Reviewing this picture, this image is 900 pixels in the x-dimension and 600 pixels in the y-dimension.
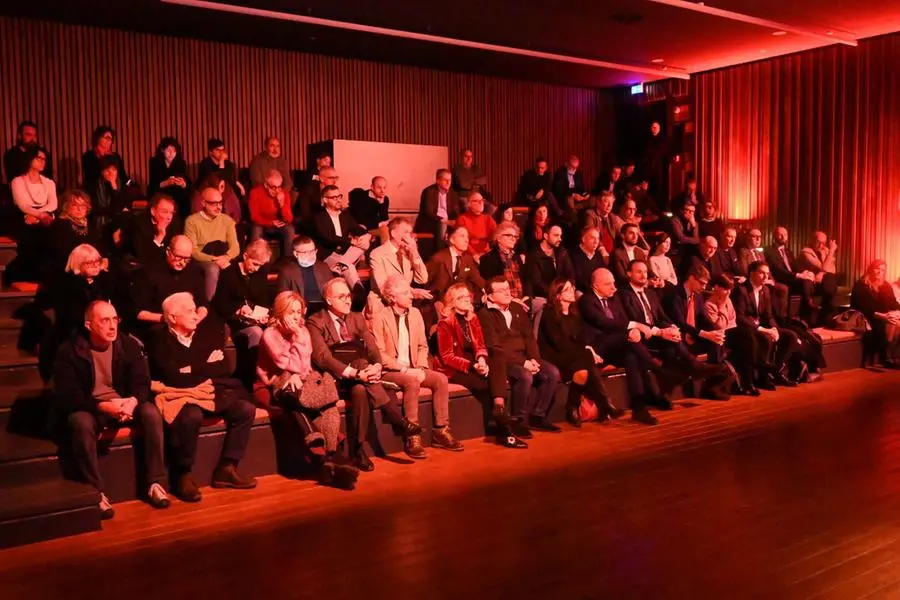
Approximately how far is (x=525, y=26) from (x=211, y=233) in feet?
15.1

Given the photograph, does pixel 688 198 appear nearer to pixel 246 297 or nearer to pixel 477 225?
pixel 477 225

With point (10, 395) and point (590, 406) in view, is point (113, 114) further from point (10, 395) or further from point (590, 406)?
point (590, 406)

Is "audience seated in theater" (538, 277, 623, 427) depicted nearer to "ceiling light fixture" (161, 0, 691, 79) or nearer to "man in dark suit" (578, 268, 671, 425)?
"man in dark suit" (578, 268, 671, 425)

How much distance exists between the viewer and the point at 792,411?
6.73m

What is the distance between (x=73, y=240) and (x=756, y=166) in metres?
8.81

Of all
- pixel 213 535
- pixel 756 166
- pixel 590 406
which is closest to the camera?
pixel 213 535

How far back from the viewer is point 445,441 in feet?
18.4

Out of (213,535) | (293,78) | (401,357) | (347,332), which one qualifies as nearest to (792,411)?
(401,357)

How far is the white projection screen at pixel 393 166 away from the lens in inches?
401

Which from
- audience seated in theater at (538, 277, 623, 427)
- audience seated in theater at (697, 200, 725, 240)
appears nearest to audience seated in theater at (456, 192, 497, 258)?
audience seated in theater at (538, 277, 623, 427)

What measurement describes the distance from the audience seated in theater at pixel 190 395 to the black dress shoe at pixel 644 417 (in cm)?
295

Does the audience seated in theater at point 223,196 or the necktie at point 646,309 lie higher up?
the audience seated in theater at point 223,196

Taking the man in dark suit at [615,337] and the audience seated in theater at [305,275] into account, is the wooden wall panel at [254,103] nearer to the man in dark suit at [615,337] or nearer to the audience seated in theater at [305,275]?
the audience seated in theater at [305,275]

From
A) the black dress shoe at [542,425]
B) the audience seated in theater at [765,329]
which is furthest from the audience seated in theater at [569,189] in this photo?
the black dress shoe at [542,425]
